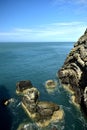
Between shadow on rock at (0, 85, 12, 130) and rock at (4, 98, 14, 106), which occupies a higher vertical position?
rock at (4, 98, 14, 106)

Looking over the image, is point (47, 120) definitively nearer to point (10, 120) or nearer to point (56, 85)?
point (10, 120)

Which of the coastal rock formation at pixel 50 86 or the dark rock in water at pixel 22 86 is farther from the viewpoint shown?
the coastal rock formation at pixel 50 86

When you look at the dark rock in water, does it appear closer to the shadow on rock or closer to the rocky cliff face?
the shadow on rock

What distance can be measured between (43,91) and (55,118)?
855 inches

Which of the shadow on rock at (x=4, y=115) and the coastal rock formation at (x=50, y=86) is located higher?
the coastal rock formation at (x=50, y=86)

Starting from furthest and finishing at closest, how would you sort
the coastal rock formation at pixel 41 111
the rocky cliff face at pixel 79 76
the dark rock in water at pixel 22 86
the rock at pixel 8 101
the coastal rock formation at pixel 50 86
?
the coastal rock formation at pixel 50 86 < the dark rock in water at pixel 22 86 < the rock at pixel 8 101 < the rocky cliff face at pixel 79 76 < the coastal rock formation at pixel 41 111

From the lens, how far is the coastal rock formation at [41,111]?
5022 centimetres

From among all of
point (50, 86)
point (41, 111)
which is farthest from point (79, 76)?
point (41, 111)

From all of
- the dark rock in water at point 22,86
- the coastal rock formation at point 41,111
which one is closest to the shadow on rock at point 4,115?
the dark rock in water at point 22,86

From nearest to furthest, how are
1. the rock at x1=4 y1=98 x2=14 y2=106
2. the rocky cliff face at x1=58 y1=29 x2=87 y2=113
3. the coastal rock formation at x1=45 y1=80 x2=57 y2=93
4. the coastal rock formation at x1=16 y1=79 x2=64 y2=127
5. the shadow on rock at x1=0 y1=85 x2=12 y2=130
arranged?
the shadow on rock at x1=0 y1=85 x2=12 y2=130 < the coastal rock formation at x1=16 y1=79 x2=64 y2=127 < the rocky cliff face at x1=58 y1=29 x2=87 y2=113 < the rock at x1=4 y1=98 x2=14 y2=106 < the coastal rock formation at x1=45 y1=80 x2=57 y2=93

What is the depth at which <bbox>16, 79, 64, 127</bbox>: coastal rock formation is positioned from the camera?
50.2 metres

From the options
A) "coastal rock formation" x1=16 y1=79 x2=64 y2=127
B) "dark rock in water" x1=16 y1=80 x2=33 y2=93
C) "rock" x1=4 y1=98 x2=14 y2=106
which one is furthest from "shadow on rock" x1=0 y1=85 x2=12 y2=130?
"coastal rock formation" x1=16 y1=79 x2=64 y2=127

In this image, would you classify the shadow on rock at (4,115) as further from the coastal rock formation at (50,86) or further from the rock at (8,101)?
the coastal rock formation at (50,86)

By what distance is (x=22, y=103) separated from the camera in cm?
6003
